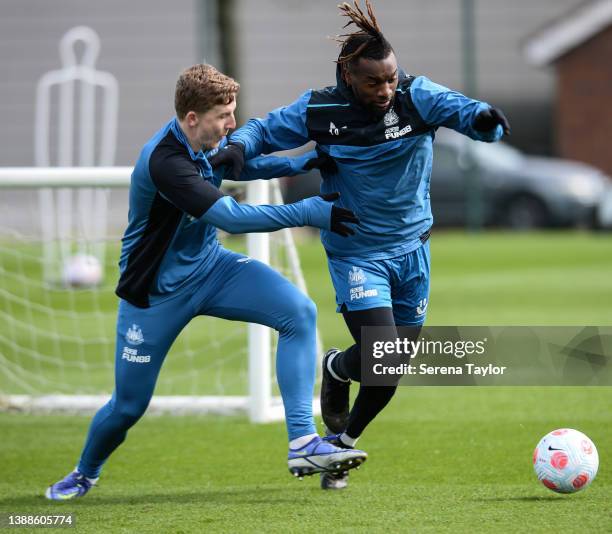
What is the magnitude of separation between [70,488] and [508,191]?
15.9m

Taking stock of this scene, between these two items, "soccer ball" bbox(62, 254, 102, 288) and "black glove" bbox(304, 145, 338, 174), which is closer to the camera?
"black glove" bbox(304, 145, 338, 174)

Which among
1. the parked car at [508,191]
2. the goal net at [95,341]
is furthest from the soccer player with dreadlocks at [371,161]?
the parked car at [508,191]

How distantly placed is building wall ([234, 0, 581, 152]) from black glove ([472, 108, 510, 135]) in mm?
20486

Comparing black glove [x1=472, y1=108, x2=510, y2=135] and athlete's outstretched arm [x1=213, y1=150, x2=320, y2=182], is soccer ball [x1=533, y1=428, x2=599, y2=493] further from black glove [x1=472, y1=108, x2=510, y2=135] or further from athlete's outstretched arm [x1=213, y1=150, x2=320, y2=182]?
athlete's outstretched arm [x1=213, y1=150, x2=320, y2=182]

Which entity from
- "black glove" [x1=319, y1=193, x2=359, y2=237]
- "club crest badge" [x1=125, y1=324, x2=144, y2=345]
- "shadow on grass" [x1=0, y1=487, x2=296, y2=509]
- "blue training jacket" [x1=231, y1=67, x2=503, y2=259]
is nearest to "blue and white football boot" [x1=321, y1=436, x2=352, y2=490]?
"shadow on grass" [x1=0, y1=487, x2=296, y2=509]

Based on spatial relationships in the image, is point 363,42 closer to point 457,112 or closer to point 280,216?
point 457,112

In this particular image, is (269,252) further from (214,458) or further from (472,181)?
(472,181)

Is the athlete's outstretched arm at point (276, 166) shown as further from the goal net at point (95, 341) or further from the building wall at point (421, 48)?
the building wall at point (421, 48)

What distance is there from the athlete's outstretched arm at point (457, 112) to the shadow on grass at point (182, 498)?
193 cm

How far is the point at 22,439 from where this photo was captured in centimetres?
741

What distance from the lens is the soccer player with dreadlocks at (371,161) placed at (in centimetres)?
554

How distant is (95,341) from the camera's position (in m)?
10.2

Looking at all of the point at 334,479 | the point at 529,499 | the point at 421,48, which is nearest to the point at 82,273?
the point at 334,479

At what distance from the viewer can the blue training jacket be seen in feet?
18.5
